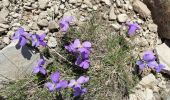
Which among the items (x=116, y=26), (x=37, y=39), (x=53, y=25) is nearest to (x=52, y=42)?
(x=53, y=25)

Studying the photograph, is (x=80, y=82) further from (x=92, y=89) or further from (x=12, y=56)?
(x=12, y=56)

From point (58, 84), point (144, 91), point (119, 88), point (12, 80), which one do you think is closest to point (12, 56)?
point (12, 80)

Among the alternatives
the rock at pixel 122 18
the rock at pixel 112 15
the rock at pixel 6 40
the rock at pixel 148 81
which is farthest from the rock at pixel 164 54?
the rock at pixel 6 40

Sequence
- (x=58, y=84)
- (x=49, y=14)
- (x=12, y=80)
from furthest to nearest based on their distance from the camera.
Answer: (x=49, y=14) < (x=12, y=80) < (x=58, y=84)

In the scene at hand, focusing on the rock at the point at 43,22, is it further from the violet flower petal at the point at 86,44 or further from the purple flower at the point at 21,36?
the violet flower petal at the point at 86,44

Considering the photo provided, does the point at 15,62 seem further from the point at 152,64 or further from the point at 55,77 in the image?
the point at 152,64

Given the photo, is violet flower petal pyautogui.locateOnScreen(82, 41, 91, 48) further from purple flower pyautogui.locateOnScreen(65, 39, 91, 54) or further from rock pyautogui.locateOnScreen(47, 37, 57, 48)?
rock pyautogui.locateOnScreen(47, 37, 57, 48)

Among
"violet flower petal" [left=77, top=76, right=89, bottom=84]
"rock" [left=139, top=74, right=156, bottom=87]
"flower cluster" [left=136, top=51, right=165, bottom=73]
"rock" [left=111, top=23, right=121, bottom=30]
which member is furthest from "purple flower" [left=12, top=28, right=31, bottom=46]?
"rock" [left=139, top=74, right=156, bottom=87]
